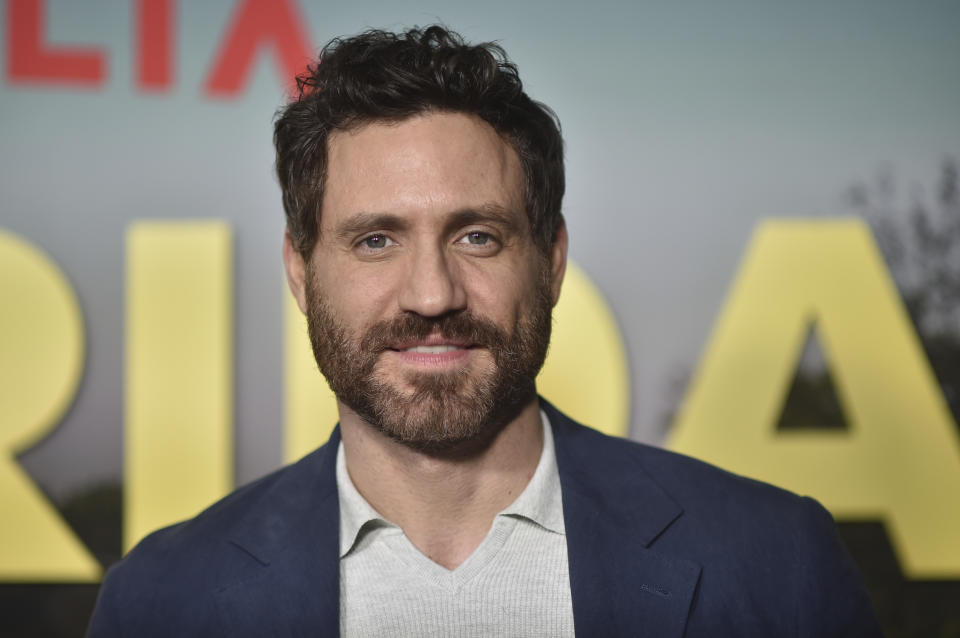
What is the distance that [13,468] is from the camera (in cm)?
333

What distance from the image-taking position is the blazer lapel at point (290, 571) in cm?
154

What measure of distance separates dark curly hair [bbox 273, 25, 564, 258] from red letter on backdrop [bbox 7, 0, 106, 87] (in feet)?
6.45

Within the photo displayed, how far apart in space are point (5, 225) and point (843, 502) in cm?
Answer: 341

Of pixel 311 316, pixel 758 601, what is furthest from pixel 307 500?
pixel 758 601

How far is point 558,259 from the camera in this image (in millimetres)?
1874

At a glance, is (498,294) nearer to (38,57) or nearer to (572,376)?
(572,376)

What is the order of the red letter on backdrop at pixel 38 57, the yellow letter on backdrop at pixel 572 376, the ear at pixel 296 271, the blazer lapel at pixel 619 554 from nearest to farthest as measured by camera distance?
1. the blazer lapel at pixel 619 554
2. the ear at pixel 296 271
3. the yellow letter on backdrop at pixel 572 376
4. the red letter on backdrop at pixel 38 57

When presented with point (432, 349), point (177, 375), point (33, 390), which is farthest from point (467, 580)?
point (33, 390)

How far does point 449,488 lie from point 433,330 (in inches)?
12.0

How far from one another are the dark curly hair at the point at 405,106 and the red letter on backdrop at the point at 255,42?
166 cm

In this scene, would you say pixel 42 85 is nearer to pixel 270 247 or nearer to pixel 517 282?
pixel 270 247

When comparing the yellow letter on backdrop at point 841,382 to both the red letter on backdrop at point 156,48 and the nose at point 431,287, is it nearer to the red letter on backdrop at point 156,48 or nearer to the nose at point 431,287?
the nose at point 431,287

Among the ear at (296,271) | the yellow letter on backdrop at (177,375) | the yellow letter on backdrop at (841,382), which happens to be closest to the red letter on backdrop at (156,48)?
the yellow letter on backdrop at (177,375)

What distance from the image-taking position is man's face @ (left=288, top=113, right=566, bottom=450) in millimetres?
1566
